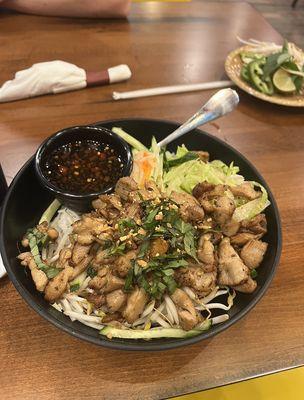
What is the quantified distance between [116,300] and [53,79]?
1.65 m

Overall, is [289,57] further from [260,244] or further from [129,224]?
[129,224]

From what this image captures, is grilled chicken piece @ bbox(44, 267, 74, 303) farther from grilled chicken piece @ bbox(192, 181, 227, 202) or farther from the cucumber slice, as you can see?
grilled chicken piece @ bbox(192, 181, 227, 202)

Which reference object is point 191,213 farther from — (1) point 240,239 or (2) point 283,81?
(2) point 283,81

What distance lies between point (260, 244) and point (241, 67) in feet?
5.61

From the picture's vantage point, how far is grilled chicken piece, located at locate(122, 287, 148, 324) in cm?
124

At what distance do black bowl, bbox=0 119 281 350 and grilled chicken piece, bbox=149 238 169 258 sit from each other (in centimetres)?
30

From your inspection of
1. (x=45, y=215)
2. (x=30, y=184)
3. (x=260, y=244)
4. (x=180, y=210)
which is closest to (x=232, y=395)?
(x=260, y=244)

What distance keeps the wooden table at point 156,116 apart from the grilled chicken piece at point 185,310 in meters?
0.20

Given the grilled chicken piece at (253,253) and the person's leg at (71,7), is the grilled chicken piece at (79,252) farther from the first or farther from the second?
the person's leg at (71,7)

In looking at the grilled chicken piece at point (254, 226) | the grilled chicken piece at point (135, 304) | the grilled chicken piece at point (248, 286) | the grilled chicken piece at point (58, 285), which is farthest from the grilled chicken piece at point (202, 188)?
the grilled chicken piece at point (58, 285)

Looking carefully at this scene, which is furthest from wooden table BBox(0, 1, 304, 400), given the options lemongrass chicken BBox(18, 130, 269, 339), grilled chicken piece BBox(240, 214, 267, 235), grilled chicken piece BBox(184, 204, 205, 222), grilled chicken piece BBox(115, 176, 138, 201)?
grilled chicken piece BBox(115, 176, 138, 201)

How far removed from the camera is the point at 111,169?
1705mm

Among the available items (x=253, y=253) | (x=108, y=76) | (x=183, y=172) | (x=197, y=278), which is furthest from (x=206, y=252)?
(x=108, y=76)

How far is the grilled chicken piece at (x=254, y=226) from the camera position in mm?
1518
